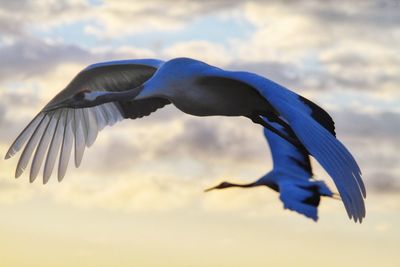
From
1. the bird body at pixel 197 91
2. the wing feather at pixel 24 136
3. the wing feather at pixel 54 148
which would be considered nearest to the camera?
the bird body at pixel 197 91

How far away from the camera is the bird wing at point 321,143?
29.0ft

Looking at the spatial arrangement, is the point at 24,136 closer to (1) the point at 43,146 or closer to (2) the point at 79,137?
(1) the point at 43,146

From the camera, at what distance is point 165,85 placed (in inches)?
436

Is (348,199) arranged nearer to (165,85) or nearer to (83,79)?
(165,85)

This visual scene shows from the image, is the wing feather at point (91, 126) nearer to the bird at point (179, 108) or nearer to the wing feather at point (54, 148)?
the bird at point (179, 108)

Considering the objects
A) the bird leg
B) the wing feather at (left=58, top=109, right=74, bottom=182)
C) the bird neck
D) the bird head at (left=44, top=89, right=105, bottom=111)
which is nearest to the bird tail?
the bird leg

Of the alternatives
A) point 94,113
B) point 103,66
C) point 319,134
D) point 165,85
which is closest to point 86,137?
point 94,113

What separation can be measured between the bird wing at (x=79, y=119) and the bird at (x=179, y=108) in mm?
14

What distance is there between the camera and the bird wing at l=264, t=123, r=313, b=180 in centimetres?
1184

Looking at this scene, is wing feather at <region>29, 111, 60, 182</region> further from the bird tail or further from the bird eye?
the bird tail

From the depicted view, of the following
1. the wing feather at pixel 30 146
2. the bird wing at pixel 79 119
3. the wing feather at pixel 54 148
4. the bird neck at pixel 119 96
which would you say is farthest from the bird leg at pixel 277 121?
the wing feather at pixel 30 146

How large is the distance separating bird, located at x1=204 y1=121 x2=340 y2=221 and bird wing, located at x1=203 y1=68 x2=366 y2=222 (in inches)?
32.0

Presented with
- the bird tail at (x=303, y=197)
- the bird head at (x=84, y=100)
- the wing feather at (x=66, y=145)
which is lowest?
the bird tail at (x=303, y=197)

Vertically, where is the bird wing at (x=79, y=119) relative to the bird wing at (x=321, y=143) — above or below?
above
